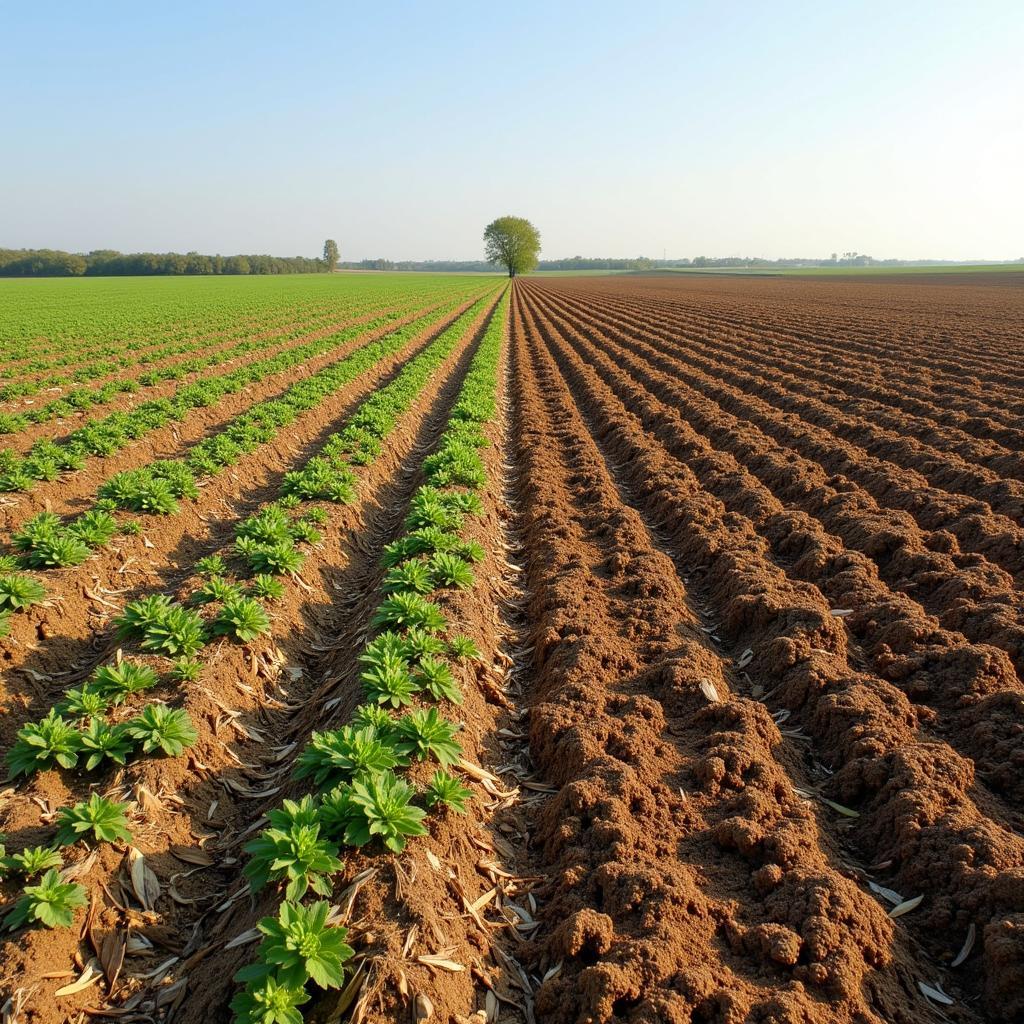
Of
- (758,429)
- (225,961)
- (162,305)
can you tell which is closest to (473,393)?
(758,429)

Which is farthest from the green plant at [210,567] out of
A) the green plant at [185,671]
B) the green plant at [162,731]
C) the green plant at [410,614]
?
the green plant at [162,731]

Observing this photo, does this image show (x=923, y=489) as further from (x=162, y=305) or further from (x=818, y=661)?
(x=162, y=305)

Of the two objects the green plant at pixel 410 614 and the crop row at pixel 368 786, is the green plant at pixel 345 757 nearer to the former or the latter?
the crop row at pixel 368 786

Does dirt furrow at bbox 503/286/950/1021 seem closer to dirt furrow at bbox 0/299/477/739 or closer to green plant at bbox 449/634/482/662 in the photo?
green plant at bbox 449/634/482/662

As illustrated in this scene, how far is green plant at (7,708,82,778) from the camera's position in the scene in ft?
14.1

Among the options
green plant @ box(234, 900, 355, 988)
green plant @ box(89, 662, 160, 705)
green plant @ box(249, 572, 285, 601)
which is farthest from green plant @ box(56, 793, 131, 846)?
green plant @ box(249, 572, 285, 601)

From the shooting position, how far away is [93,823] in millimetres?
3779

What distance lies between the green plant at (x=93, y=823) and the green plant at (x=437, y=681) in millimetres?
2140

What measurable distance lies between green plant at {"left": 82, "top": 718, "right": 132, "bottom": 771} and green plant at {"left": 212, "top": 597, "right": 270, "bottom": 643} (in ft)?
4.82

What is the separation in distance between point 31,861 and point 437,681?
2.72m

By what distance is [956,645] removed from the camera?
559 cm

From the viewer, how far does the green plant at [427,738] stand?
4.41m

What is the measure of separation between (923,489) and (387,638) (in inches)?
316

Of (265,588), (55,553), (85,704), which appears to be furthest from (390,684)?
(55,553)
